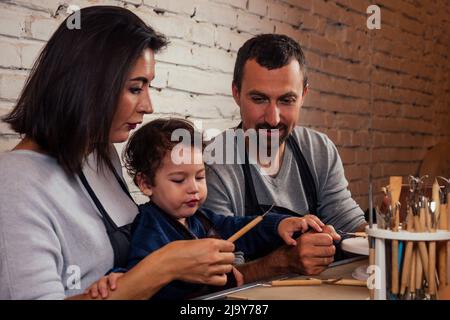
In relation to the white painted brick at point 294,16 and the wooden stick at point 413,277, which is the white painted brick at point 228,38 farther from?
the wooden stick at point 413,277

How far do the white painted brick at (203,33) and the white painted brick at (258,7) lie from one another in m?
0.25

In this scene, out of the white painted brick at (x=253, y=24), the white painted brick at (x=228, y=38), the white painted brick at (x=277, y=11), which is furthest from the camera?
the white painted brick at (x=277, y=11)

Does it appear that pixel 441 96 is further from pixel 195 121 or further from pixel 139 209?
pixel 139 209

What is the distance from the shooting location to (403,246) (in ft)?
2.88

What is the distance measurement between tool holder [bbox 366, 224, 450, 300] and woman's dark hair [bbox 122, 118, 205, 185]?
55 centimetres

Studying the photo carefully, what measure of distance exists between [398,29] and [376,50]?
0.93 ft

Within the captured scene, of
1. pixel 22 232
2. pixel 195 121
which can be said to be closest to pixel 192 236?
pixel 22 232

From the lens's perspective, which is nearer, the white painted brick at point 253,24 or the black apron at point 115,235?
the black apron at point 115,235

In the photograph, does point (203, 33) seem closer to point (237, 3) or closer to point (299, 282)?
point (237, 3)

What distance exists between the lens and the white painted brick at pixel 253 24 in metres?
2.21

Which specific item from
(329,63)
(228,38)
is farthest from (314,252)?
(329,63)

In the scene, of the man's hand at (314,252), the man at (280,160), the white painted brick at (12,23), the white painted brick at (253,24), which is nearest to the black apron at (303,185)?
the man at (280,160)

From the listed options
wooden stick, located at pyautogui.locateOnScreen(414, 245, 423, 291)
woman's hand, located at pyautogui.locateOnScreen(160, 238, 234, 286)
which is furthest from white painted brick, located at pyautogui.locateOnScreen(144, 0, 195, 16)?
wooden stick, located at pyautogui.locateOnScreen(414, 245, 423, 291)

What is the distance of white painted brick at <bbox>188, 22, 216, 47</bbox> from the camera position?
1990 mm
